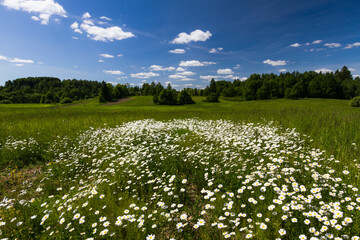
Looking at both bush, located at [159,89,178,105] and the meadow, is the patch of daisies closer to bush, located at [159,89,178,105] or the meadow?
the meadow

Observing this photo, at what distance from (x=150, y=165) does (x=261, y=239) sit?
3.60 m

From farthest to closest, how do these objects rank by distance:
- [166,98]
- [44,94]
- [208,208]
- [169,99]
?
[44,94]
[169,99]
[166,98]
[208,208]

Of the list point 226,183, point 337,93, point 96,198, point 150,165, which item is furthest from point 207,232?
point 337,93

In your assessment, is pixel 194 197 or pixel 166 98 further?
pixel 166 98

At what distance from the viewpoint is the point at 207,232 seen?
8.89ft

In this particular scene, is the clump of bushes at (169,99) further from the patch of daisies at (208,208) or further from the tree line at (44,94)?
the patch of daisies at (208,208)

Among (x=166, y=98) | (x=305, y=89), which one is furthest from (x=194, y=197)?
(x=305, y=89)

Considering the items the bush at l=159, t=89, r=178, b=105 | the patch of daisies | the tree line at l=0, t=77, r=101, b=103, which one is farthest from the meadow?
the tree line at l=0, t=77, r=101, b=103

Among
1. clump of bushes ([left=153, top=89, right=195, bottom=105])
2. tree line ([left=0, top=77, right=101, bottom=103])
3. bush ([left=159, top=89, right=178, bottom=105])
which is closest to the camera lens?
bush ([left=159, top=89, right=178, bottom=105])

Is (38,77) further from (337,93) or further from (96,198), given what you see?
(337,93)

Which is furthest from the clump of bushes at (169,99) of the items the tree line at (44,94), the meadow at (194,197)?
the meadow at (194,197)

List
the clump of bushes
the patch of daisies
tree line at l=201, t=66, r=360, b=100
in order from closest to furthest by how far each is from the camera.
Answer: the patch of daisies, the clump of bushes, tree line at l=201, t=66, r=360, b=100

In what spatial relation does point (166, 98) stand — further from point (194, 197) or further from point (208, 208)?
point (208, 208)

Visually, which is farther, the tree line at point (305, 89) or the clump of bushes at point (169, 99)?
the tree line at point (305, 89)
